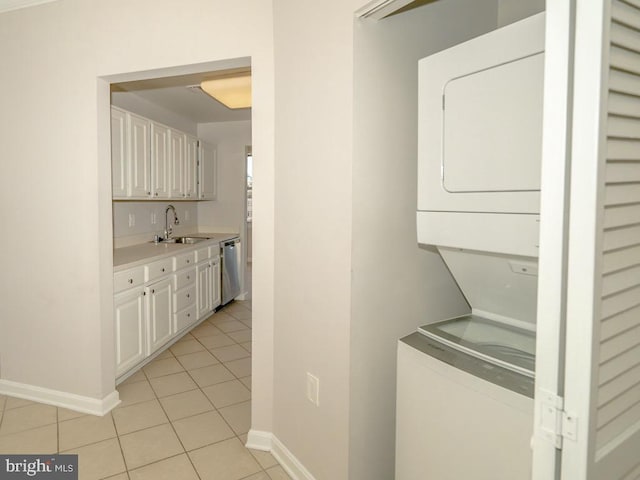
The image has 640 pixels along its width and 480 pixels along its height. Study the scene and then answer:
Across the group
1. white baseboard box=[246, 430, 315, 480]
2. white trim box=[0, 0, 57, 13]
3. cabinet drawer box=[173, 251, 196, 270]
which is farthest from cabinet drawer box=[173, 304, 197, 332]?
white trim box=[0, 0, 57, 13]

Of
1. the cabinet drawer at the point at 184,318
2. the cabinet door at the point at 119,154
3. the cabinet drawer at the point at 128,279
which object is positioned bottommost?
the cabinet drawer at the point at 184,318

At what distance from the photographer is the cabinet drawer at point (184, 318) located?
3.86m

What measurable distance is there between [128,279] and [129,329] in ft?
1.26

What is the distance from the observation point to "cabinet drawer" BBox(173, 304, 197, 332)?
3863mm

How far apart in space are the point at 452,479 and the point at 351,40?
5.25ft

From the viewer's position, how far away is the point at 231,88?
10.9 feet

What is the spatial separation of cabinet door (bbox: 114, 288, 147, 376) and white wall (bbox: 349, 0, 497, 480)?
2034mm

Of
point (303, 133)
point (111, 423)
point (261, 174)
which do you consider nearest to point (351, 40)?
point (303, 133)

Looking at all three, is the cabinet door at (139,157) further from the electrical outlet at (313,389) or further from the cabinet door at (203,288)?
the electrical outlet at (313,389)

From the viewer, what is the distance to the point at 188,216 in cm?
543

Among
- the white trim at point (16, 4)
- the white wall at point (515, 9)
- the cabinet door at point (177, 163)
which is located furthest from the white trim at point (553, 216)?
the cabinet door at point (177, 163)

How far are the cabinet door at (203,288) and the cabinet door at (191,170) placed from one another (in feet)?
3.01

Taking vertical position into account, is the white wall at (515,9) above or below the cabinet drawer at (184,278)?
above

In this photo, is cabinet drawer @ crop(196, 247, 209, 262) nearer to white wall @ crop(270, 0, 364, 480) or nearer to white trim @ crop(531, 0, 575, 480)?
white wall @ crop(270, 0, 364, 480)
